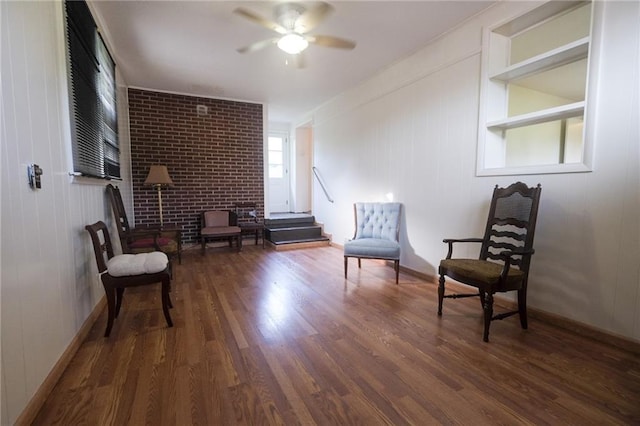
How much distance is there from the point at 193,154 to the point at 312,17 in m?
3.45

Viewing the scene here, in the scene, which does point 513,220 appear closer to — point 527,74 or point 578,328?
point 578,328

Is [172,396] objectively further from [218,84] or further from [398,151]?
[218,84]

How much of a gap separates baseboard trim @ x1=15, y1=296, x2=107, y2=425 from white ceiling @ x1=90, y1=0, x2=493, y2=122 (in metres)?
2.75

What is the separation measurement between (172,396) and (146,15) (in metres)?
3.19

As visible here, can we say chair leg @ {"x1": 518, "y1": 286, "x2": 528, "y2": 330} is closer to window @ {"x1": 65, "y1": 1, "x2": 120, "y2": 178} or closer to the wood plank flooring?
the wood plank flooring

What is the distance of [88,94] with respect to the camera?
2447 mm

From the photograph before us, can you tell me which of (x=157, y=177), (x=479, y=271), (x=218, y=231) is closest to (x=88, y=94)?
(x=157, y=177)

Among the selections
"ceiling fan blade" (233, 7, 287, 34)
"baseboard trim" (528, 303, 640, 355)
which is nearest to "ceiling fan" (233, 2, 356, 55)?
"ceiling fan blade" (233, 7, 287, 34)

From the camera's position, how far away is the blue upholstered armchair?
3381mm

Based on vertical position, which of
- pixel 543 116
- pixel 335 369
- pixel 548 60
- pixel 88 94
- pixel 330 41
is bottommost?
pixel 335 369

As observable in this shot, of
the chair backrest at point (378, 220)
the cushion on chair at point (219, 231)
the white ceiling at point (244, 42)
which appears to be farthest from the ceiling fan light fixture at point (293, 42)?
the cushion on chair at point (219, 231)

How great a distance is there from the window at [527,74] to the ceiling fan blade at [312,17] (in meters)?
1.52

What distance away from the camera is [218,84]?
4.56 m

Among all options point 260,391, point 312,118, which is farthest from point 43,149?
point 312,118
